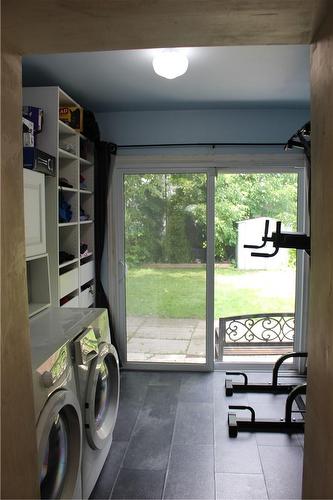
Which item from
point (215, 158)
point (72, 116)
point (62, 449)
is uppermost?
point (72, 116)

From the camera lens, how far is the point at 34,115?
2496 mm

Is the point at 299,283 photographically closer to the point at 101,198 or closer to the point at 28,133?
the point at 101,198

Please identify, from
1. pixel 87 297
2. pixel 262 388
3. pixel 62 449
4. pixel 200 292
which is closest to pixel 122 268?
pixel 87 297

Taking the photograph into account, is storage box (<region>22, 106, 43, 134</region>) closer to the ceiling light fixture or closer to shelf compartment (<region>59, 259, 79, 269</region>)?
the ceiling light fixture

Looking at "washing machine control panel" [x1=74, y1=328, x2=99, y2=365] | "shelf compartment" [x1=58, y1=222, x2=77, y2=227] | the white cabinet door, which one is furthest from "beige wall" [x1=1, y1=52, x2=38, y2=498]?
"shelf compartment" [x1=58, y1=222, x2=77, y2=227]

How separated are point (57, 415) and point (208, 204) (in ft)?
8.17

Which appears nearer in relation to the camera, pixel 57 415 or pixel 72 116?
pixel 57 415

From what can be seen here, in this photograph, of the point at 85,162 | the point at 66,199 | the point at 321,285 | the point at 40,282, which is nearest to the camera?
the point at 321,285

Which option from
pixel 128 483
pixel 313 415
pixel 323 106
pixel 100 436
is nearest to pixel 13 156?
pixel 323 106

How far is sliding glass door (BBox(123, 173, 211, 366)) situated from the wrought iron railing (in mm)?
259

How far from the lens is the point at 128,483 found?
82.3 inches

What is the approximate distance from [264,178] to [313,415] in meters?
2.85

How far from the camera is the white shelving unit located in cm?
259

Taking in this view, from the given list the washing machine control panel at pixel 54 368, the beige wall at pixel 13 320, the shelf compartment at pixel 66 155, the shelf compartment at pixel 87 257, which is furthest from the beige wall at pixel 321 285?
the shelf compartment at pixel 87 257
